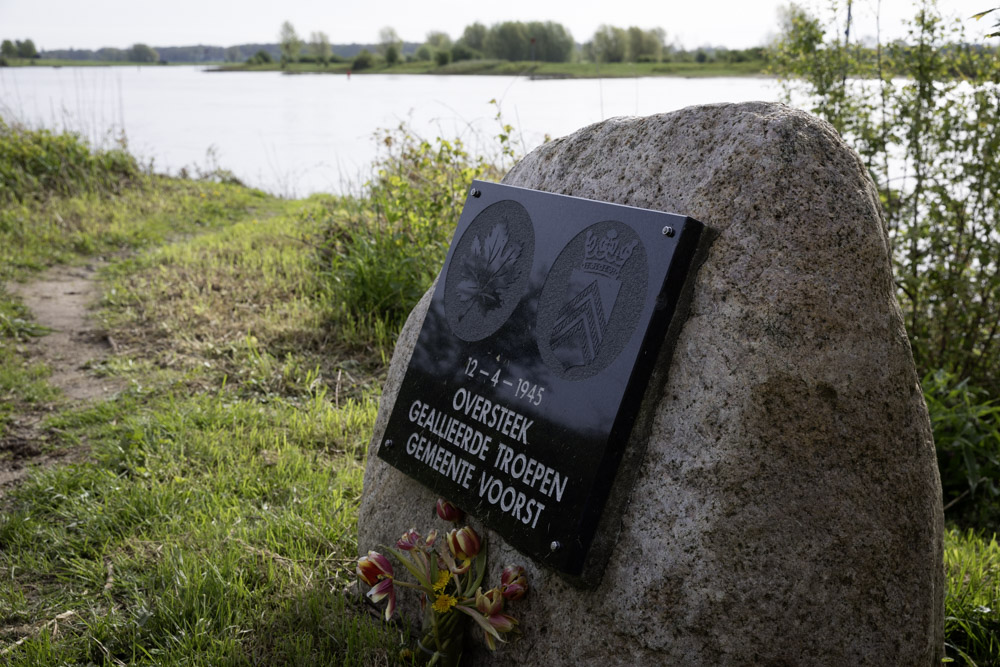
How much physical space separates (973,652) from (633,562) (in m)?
1.18

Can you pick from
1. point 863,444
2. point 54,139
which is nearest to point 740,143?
point 863,444

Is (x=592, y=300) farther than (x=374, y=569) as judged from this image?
No

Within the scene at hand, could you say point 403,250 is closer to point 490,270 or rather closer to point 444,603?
point 490,270

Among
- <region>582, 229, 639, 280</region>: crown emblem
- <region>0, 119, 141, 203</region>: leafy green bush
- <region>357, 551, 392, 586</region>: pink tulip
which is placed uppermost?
<region>0, 119, 141, 203</region>: leafy green bush

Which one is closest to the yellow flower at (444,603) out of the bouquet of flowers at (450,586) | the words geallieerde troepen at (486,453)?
the bouquet of flowers at (450,586)

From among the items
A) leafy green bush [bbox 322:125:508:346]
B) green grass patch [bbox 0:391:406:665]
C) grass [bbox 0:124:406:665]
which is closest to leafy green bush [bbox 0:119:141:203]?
grass [bbox 0:124:406:665]

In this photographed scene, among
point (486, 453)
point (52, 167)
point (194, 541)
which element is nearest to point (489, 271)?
point (486, 453)

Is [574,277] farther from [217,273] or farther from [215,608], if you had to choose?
[217,273]

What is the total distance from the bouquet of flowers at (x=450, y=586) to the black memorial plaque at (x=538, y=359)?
0.29 feet

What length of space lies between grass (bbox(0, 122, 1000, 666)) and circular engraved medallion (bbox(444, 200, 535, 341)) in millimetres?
857

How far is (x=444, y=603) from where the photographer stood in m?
1.83

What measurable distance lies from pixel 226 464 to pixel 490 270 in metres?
1.53

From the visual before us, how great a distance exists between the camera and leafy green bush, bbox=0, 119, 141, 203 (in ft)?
24.8

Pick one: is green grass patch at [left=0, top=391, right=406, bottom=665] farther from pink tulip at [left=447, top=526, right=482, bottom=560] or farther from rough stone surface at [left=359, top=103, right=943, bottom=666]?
rough stone surface at [left=359, top=103, right=943, bottom=666]
